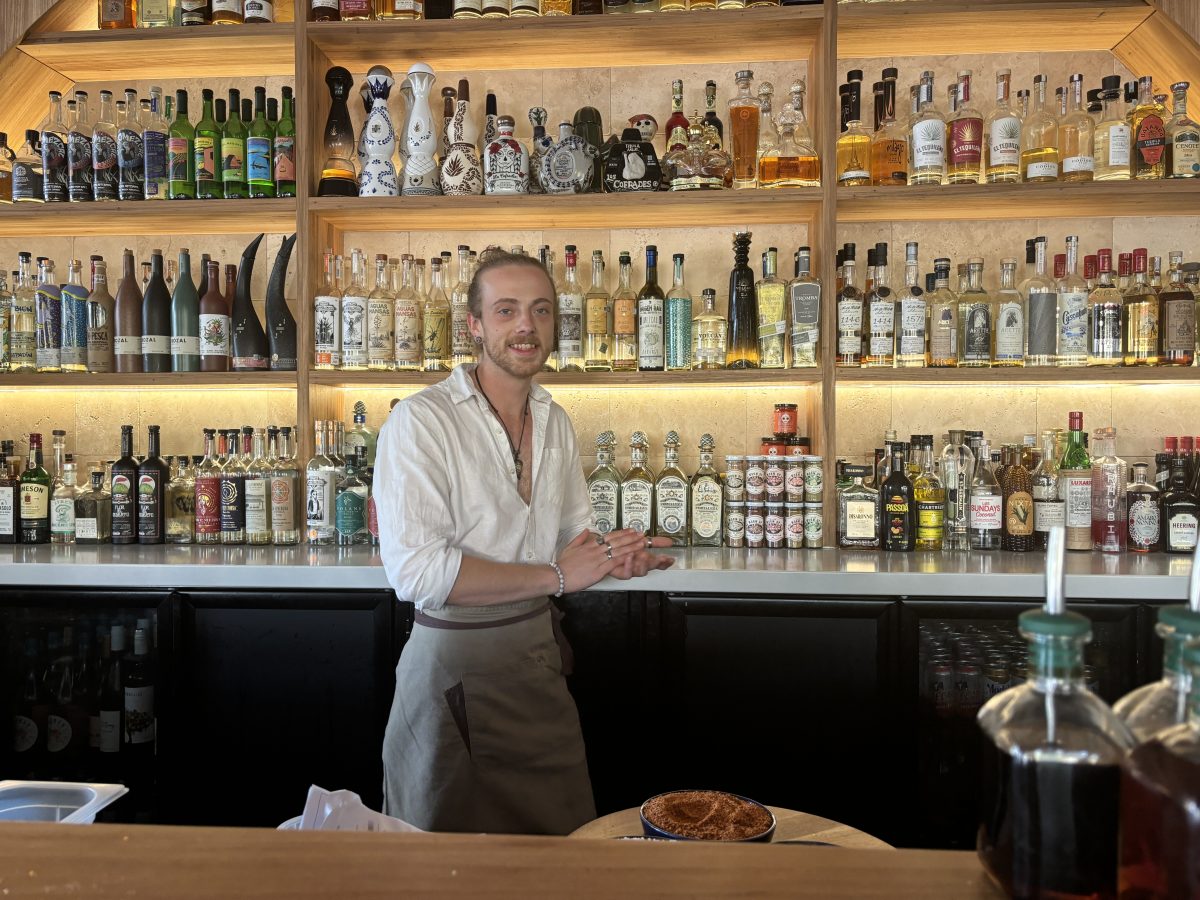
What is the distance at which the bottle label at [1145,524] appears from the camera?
2240 mm

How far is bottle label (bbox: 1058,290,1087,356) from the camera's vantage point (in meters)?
2.27

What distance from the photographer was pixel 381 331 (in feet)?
7.94

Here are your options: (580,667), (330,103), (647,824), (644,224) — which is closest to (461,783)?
(580,667)

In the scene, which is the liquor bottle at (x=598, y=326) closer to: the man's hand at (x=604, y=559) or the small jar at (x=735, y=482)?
the small jar at (x=735, y=482)

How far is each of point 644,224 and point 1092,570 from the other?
141 cm

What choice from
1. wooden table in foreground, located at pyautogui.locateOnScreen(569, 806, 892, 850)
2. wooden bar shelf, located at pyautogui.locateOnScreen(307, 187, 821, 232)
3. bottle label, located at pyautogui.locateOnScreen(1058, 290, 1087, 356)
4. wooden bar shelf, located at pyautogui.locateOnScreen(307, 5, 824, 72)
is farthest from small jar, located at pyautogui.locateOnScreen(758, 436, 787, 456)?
wooden table in foreground, located at pyautogui.locateOnScreen(569, 806, 892, 850)

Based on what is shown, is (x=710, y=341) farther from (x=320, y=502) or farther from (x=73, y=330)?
(x=73, y=330)

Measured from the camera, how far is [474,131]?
247 centimetres

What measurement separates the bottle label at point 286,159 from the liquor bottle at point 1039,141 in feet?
6.14

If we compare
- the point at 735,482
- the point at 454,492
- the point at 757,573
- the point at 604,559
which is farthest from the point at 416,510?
the point at 735,482

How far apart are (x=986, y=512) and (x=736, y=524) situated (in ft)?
1.97

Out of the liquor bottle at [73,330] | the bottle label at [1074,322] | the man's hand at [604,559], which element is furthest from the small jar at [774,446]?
the liquor bottle at [73,330]

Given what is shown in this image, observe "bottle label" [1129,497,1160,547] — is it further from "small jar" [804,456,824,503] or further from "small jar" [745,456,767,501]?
"small jar" [745,456,767,501]

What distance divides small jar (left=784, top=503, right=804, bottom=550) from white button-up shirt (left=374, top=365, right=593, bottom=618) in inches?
27.7
